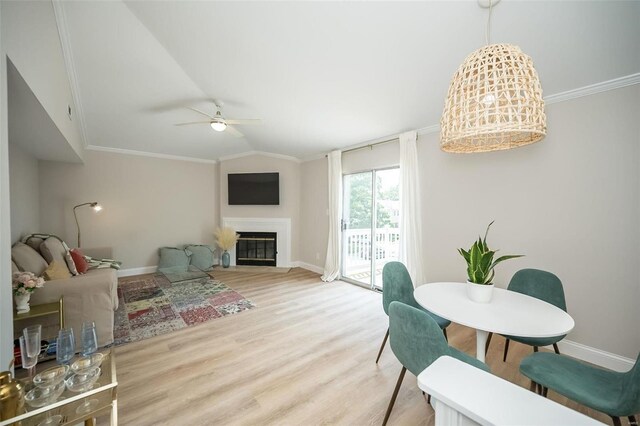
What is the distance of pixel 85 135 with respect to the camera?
3959mm

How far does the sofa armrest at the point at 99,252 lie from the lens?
4.01 metres

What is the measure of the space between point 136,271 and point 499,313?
582 centimetres

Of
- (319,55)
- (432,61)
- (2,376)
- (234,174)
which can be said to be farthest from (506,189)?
(234,174)

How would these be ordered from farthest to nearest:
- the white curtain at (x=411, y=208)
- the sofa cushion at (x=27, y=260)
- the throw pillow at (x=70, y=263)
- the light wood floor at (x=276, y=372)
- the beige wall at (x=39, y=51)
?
the white curtain at (x=411, y=208)
the throw pillow at (x=70, y=263)
the sofa cushion at (x=27, y=260)
the light wood floor at (x=276, y=372)
the beige wall at (x=39, y=51)

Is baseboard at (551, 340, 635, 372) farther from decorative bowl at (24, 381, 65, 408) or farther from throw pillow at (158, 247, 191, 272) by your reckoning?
throw pillow at (158, 247, 191, 272)

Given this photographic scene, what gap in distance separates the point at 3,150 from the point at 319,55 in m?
2.32

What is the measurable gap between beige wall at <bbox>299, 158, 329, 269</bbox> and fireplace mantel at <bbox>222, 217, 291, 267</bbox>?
35 centimetres

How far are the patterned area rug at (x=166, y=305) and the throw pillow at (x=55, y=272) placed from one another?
2.58 ft

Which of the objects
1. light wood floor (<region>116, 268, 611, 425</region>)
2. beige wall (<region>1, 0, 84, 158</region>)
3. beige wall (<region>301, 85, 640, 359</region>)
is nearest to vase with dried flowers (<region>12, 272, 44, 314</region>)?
light wood floor (<region>116, 268, 611, 425</region>)

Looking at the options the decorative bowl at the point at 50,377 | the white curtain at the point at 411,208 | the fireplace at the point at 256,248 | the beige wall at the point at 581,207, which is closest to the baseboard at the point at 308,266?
the fireplace at the point at 256,248

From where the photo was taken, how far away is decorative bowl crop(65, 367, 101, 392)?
3.77 ft

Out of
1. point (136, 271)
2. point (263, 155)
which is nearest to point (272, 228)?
point (263, 155)

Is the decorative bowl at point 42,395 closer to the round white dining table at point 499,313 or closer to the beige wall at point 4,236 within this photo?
the beige wall at point 4,236

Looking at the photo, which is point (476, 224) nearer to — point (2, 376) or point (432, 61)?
point (432, 61)
